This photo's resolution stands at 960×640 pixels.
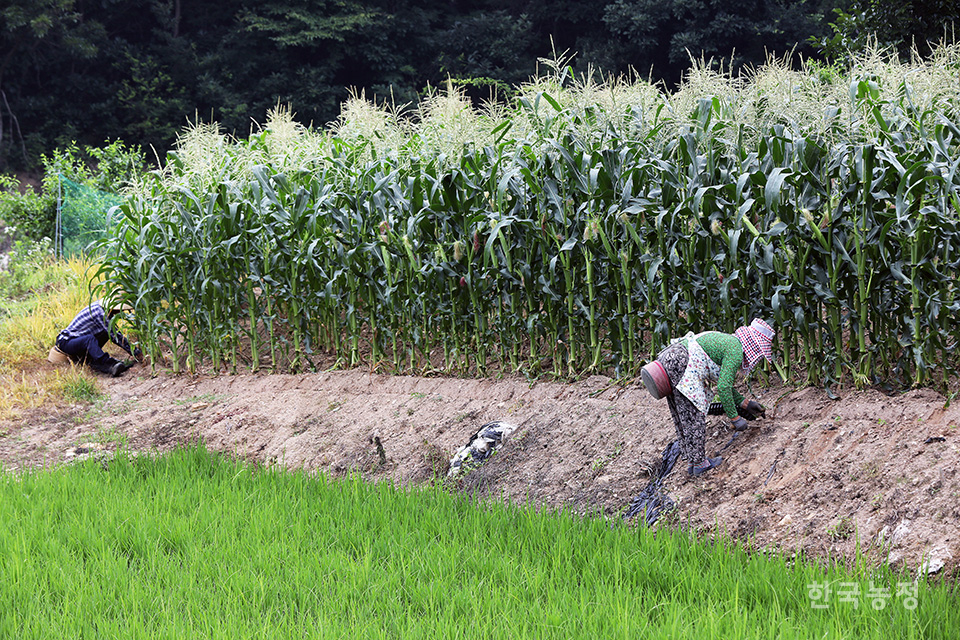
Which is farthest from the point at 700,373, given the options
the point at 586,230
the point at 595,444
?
the point at 586,230

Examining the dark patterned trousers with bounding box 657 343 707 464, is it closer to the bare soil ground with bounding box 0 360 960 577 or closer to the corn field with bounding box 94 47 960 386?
the bare soil ground with bounding box 0 360 960 577

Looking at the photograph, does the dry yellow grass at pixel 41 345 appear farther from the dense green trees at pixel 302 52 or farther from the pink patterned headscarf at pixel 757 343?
the dense green trees at pixel 302 52

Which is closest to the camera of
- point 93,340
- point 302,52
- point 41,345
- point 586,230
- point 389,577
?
point 389,577

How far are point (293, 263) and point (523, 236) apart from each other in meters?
2.53

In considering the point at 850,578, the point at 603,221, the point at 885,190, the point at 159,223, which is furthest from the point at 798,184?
the point at 159,223

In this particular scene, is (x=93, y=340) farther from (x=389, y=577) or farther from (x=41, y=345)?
(x=389, y=577)

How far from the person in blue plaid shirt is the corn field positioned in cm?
70

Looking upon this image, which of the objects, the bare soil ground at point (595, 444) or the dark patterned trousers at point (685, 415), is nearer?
the bare soil ground at point (595, 444)

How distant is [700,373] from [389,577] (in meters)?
1.99

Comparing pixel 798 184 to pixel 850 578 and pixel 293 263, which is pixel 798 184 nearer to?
pixel 850 578

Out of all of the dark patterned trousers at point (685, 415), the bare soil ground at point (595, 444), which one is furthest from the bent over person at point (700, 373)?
the bare soil ground at point (595, 444)

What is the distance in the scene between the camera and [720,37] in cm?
2373

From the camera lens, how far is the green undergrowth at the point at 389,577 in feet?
9.04

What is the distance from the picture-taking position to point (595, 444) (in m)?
4.72
